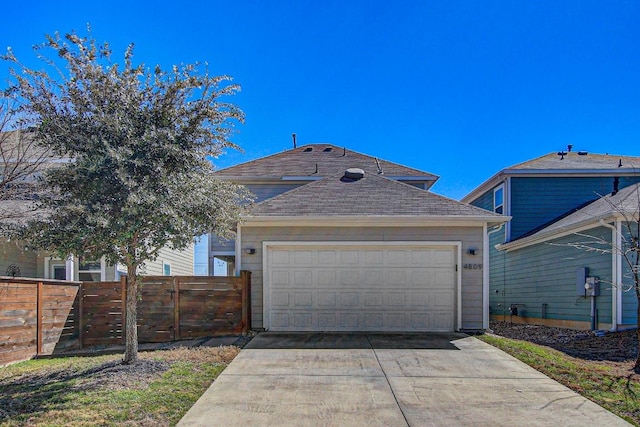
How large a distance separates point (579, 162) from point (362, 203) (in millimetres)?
10058

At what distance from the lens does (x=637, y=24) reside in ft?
36.4

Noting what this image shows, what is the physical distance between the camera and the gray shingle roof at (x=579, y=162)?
1553 cm

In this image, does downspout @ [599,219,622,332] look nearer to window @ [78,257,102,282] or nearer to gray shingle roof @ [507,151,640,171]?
gray shingle roof @ [507,151,640,171]

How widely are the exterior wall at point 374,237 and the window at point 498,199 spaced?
6.69m

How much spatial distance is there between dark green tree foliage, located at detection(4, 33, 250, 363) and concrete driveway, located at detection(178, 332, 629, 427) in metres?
2.30

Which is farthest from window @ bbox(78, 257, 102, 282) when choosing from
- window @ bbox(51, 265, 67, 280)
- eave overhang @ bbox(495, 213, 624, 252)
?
eave overhang @ bbox(495, 213, 624, 252)

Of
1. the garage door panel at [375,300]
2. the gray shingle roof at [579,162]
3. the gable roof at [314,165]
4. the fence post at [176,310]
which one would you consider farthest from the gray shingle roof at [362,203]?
the gray shingle roof at [579,162]

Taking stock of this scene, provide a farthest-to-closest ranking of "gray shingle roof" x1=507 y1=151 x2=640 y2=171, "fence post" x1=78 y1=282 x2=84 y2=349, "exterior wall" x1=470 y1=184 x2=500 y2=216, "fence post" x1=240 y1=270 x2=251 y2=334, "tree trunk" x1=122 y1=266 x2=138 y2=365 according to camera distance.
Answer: "exterior wall" x1=470 y1=184 x2=500 y2=216
"gray shingle roof" x1=507 y1=151 x2=640 y2=171
"fence post" x1=240 y1=270 x2=251 y2=334
"fence post" x1=78 y1=282 x2=84 y2=349
"tree trunk" x1=122 y1=266 x2=138 y2=365

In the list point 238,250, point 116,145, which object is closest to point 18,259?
point 238,250

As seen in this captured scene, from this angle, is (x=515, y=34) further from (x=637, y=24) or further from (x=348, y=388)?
(x=348, y=388)

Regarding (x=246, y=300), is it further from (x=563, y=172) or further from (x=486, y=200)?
(x=486, y=200)

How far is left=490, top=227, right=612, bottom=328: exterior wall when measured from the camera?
36.2ft

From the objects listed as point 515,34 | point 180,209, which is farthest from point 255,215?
point 515,34

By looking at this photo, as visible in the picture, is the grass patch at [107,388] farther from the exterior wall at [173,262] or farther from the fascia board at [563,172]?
the fascia board at [563,172]
